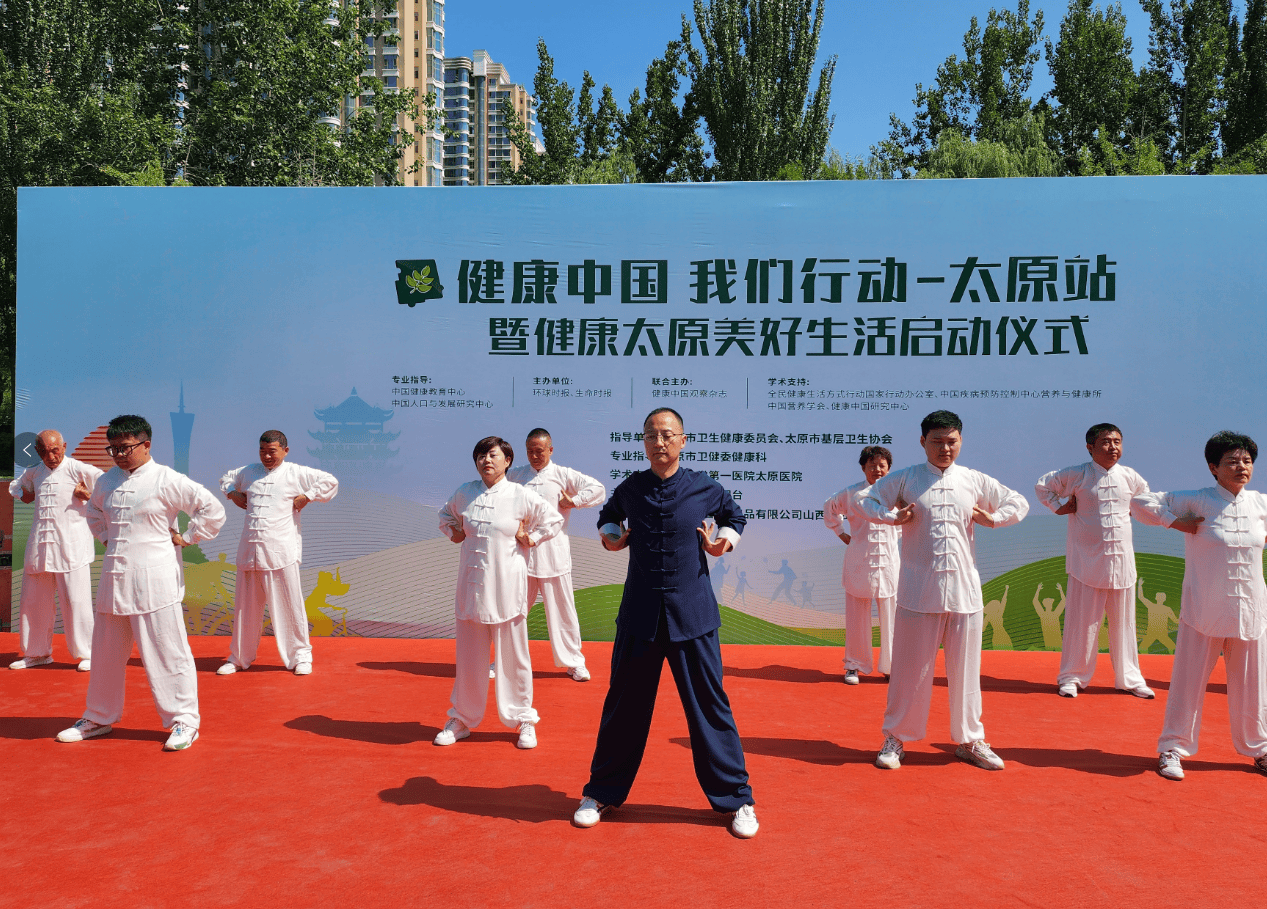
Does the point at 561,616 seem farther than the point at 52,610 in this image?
No

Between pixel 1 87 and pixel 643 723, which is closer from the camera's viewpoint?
pixel 643 723

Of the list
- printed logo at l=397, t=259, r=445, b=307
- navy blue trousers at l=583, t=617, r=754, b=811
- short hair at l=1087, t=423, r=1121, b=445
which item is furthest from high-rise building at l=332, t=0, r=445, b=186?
navy blue trousers at l=583, t=617, r=754, b=811

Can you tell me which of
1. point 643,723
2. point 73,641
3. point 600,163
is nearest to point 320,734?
point 643,723

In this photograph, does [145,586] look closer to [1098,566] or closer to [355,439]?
[355,439]

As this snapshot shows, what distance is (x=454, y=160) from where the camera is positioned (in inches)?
3455

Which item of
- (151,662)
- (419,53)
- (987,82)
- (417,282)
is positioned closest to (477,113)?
(419,53)

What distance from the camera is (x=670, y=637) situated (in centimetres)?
324

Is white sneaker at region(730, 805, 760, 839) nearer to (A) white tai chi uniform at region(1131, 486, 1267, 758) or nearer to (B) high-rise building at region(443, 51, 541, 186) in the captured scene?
(A) white tai chi uniform at region(1131, 486, 1267, 758)

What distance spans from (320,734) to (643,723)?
2049 mm

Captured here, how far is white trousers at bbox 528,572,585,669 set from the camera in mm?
5738

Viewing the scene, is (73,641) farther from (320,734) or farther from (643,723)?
(643,723)

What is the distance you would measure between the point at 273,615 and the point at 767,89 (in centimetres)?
1531

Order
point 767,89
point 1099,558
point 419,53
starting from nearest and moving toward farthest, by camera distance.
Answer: point 1099,558 < point 767,89 < point 419,53

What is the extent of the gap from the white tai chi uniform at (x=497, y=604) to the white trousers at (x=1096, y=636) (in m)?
3.29
